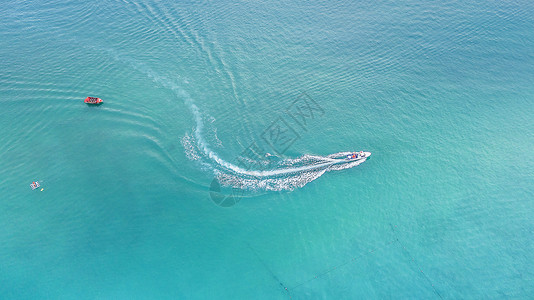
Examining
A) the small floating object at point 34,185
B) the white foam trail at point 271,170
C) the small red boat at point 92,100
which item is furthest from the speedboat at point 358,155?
the small floating object at point 34,185

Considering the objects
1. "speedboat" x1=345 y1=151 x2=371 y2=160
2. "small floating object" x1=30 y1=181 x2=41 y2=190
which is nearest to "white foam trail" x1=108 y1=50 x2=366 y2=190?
"speedboat" x1=345 y1=151 x2=371 y2=160

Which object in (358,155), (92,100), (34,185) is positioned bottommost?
(358,155)

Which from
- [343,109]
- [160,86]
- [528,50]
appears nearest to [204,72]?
[160,86]

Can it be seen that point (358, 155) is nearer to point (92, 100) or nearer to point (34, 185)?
point (92, 100)

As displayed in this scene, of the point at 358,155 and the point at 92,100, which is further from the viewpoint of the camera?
the point at 92,100

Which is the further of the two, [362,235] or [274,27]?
[274,27]

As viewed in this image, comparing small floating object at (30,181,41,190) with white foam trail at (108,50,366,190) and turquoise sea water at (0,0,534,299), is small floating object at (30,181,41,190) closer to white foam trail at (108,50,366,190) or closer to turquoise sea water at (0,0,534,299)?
turquoise sea water at (0,0,534,299)

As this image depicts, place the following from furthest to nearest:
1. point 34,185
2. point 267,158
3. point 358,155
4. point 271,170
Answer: point 267,158 → point 358,155 → point 271,170 → point 34,185

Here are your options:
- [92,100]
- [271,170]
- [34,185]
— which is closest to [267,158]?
[271,170]

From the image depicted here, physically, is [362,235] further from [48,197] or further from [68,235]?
[48,197]
